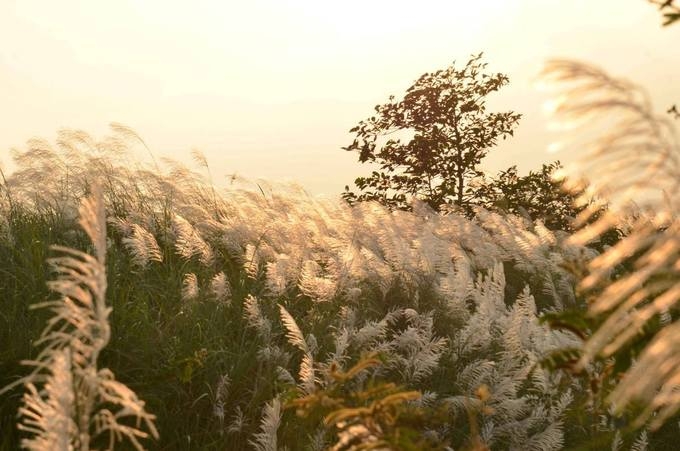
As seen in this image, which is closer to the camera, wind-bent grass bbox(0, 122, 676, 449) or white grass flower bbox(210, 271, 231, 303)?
wind-bent grass bbox(0, 122, 676, 449)

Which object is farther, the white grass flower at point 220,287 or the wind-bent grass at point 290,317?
the white grass flower at point 220,287

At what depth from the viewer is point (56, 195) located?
795 cm

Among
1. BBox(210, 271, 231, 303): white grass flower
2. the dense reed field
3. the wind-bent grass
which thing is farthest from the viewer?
BBox(210, 271, 231, 303): white grass flower

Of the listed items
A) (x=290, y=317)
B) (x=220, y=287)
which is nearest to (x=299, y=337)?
(x=290, y=317)

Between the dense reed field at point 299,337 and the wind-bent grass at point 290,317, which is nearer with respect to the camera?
the dense reed field at point 299,337

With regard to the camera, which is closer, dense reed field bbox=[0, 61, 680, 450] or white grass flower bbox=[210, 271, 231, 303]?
dense reed field bbox=[0, 61, 680, 450]

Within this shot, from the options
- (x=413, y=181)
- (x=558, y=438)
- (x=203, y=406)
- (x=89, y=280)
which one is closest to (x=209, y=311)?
(x=203, y=406)

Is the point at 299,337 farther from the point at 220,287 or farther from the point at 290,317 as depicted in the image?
the point at 220,287

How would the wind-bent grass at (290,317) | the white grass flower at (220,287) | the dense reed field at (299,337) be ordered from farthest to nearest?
the white grass flower at (220,287) → the wind-bent grass at (290,317) → the dense reed field at (299,337)

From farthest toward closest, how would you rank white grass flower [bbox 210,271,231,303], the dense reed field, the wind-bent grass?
white grass flower [bbox 210,271,231,303] → the wind-bent grass → the dense reed field

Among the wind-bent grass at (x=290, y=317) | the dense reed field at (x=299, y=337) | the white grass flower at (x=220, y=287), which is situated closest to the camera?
the dense reed field at (x=299, y=337)

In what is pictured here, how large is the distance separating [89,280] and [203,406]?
3.16m

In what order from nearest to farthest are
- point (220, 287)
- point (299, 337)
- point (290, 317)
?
point (290, 317) < point (299, 337) < point (220, 287)

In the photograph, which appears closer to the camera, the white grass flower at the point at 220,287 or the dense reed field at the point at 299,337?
the dense reed field at the point at 299,337
